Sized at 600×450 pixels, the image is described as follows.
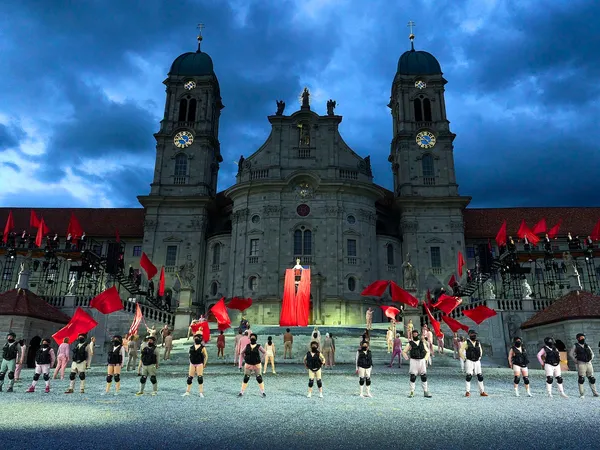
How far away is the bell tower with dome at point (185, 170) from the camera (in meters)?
43.9

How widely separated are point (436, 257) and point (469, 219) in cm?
796

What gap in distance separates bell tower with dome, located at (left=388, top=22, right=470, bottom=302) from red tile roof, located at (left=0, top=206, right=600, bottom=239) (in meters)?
3.94

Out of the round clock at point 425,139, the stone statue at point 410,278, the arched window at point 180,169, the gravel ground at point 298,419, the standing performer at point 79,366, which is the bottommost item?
the gravel ground at point 298,419

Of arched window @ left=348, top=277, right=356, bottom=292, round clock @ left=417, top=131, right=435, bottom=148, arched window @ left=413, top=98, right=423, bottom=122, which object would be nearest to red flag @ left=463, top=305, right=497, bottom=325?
arched window @ left=348, top=277, right=356, bottom=292

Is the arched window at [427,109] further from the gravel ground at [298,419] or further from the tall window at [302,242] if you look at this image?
the gravel ground at [298,419]

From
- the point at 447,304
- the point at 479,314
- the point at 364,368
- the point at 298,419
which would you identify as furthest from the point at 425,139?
the point at 298,419

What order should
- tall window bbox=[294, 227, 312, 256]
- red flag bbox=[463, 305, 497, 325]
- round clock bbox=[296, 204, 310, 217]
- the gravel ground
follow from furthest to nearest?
round clock bbox=[296, 204, 310, 217] → tall window bbox=[294, 227, 312, 256] → red flag bbox=[463, 305, 497, 325] → the gravel ground

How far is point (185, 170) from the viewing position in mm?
47312

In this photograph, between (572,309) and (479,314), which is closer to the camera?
(572,309)

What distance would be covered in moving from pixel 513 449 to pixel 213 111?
48981mm

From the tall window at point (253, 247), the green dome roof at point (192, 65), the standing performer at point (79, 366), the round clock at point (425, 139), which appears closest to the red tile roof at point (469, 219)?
the round clock at point (425, 139)

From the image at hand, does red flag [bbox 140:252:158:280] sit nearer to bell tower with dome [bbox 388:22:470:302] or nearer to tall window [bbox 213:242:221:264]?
tall window [bbox 213:242:221:264]

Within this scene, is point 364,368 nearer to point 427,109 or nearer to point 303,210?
point 303,210

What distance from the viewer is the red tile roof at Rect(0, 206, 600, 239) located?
46094 millimetres
